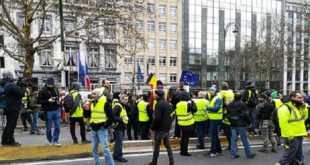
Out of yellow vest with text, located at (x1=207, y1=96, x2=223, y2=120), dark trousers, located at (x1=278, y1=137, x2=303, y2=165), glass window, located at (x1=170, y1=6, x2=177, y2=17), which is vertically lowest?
dark trousers, located at (x1=278, y1=137, x2=303, y2=165)

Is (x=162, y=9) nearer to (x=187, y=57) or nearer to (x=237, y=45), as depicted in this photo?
(x=187, y=57)

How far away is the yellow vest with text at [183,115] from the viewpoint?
10602 millimetres

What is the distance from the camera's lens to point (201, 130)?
38.1 ft

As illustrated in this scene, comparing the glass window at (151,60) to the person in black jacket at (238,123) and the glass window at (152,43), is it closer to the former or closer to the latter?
the glass window at (152,43)

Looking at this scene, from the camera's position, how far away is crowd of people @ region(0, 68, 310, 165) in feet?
26.7

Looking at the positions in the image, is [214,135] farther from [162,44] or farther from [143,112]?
[162,44]

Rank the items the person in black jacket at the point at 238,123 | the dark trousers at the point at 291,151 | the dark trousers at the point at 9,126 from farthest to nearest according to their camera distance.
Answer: the person in black jacket at the point at 238,123 < the dark trousers at the point at 9,126 < the dark trousers at the point at 291,151

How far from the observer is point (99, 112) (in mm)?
8453

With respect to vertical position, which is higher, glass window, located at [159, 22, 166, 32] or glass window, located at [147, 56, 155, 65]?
glass window, located at [159, 22, 166, 32]

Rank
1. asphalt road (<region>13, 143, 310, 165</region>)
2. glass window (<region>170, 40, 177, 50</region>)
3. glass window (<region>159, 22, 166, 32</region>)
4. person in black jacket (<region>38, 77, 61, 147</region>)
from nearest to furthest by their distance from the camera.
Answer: asphalt road (<region>13, 143, 310, 165</region>) < person in black jacket (<region>38, 77, 61, 147</region>) < glass window (<region>159, 22, 166, 32</region>) < glass window (<region>170, 40, 177, 50</region>)

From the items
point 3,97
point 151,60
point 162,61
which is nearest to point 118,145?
point 3,97

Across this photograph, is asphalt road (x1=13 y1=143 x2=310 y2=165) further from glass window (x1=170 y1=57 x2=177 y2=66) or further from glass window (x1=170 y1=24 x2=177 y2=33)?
glass window (x1=170 y1=24 x2=177 y2=33)

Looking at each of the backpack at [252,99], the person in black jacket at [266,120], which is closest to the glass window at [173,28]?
the backpack at [252,99]

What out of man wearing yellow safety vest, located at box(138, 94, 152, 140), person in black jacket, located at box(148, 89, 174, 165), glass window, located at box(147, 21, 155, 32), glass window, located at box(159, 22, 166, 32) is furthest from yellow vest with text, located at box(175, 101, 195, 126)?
glass window, located at box(159, 22, 166, 32)
